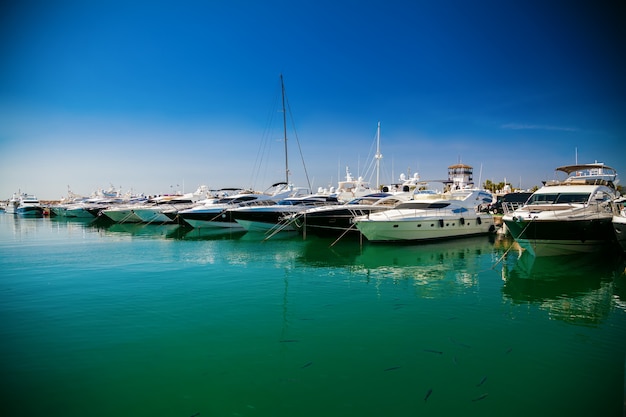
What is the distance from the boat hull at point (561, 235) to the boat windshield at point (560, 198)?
1481mm

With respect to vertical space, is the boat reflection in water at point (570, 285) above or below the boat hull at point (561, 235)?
below

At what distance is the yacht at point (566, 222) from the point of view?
54.0 ft

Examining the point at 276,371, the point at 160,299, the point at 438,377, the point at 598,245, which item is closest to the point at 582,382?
the point at 438,377

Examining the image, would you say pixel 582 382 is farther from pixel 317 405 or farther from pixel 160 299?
pixel 160 299

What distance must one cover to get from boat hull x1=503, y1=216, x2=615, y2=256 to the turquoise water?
3.53 feet

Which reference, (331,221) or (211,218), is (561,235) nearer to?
(331,221)

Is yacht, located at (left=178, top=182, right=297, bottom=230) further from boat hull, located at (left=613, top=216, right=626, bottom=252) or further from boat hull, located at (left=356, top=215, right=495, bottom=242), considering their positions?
boat hull, located at (left=613, top=216, right=626, bottom=252)

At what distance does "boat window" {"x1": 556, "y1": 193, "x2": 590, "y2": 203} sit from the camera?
1833 cm

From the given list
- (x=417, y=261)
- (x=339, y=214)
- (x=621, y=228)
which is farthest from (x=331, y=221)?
(x=621, y=228)

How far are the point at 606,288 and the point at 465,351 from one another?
29.1ft

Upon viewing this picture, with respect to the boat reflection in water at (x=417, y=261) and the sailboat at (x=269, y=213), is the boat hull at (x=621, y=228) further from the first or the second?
the sailboat at (x=269, y=213)

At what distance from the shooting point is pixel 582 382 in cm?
650

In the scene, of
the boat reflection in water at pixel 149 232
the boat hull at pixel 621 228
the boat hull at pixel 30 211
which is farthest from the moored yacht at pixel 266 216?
the boat hull at pixel 30 211

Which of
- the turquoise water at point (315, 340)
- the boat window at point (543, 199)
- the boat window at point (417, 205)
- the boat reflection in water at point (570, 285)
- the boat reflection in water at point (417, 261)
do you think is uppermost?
the boat window at point (543, 199)
